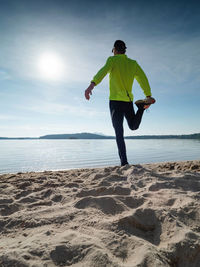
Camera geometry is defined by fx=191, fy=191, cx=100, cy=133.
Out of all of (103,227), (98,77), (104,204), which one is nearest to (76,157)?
(98,77)

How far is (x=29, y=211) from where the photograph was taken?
1.92 metres

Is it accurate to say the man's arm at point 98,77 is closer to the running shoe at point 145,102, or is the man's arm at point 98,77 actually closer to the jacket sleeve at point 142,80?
the jacket sleeve at point 142,80

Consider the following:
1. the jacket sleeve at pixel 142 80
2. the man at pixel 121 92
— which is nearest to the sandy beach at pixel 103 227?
the man at pixel 121 92

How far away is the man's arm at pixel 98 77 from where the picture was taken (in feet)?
12.3

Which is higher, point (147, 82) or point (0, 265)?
point (147, 82)

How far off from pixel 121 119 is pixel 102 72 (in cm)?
109

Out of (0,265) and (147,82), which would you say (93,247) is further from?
(147,82)

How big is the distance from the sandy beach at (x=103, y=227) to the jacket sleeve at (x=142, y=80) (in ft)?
8.12

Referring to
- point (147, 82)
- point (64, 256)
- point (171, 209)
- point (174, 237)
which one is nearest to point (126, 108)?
point (147, 82)

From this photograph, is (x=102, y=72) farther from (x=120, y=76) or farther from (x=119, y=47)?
(x=119, y=47)

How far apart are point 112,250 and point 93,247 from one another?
0.13m

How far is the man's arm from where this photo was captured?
3742 mm

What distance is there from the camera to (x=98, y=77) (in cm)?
392

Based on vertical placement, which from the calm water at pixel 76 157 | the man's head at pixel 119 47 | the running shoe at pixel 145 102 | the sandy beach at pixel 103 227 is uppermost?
the man's head at pixel 119 47
